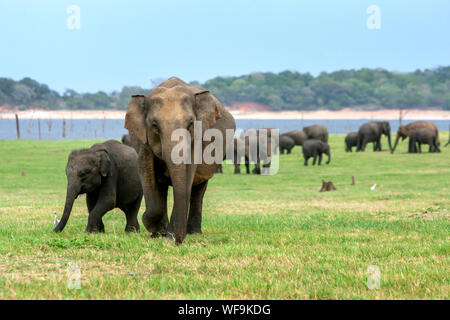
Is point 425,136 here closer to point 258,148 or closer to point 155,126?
point 258,148

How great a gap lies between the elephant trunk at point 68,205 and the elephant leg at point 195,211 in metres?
2.00

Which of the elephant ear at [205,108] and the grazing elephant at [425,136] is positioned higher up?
the elephant ear at [205,108]

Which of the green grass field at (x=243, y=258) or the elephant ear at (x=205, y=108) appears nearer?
the green grass field at (x=243, y=258)

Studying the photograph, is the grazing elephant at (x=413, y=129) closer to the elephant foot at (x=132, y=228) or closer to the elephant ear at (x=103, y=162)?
the elephant foot at (x=132, y=228)

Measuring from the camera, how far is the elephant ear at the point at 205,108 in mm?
9891

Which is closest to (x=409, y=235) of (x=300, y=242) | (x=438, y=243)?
(x=438, y=243)

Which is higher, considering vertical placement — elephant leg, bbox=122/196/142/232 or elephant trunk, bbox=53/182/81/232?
elephant trunk, bbox=53/182/81/232

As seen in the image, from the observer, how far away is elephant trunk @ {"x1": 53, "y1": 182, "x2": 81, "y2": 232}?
11.2 m

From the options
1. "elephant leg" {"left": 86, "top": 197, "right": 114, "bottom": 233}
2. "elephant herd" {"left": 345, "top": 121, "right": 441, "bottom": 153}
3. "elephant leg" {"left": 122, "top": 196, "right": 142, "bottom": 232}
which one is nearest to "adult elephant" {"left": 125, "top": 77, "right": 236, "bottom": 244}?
"elephant leg" {"left": 86, "top": 197, "right": 114, "bottom": 233}

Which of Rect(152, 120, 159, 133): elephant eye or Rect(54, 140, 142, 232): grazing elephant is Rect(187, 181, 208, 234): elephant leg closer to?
Rect(54, 140, 142, 232): grazing elephant
